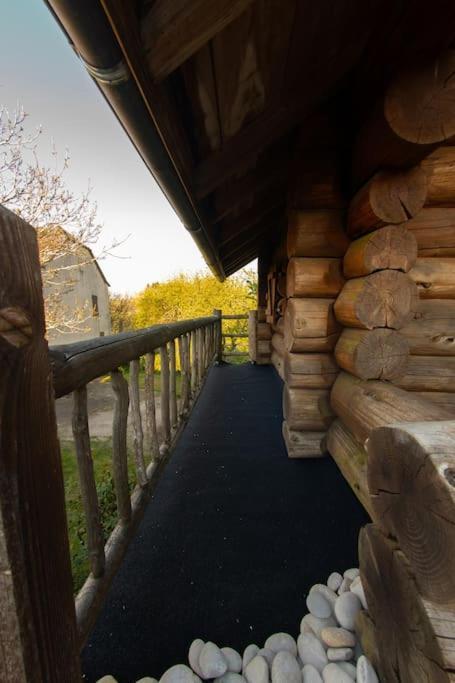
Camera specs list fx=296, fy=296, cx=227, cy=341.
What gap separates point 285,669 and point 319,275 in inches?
81.9

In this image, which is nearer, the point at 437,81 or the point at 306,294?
the point at 437,81

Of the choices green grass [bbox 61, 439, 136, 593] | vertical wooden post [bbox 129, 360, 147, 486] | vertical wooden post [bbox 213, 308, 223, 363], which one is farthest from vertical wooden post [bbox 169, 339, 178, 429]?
vertical wooden post [bbox 213, 308, 223, 363]

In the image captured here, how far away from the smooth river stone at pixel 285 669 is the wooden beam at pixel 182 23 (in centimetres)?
210

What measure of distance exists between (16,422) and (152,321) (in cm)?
1257

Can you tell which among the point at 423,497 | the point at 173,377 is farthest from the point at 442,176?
the point at 173,377

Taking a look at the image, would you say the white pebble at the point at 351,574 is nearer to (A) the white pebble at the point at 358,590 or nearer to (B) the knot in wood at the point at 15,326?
(A) the white pebble at the point at 358,590

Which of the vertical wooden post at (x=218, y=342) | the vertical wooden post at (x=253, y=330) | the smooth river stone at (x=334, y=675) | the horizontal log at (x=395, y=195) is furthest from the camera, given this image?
the vertical wooden post at (x=218, y=342)

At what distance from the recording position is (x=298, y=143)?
2238 mm

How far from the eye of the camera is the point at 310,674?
3.40 feet

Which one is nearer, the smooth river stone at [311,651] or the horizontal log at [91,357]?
the horizontal log at [91,357]

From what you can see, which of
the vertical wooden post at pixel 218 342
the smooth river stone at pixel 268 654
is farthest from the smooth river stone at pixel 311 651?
the vertical wooden post at pixel 218 342

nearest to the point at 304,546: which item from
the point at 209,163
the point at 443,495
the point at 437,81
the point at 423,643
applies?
the point at 423,643

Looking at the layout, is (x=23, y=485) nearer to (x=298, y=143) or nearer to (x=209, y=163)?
(x=209, y=163)

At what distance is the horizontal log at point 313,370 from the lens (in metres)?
2.30
